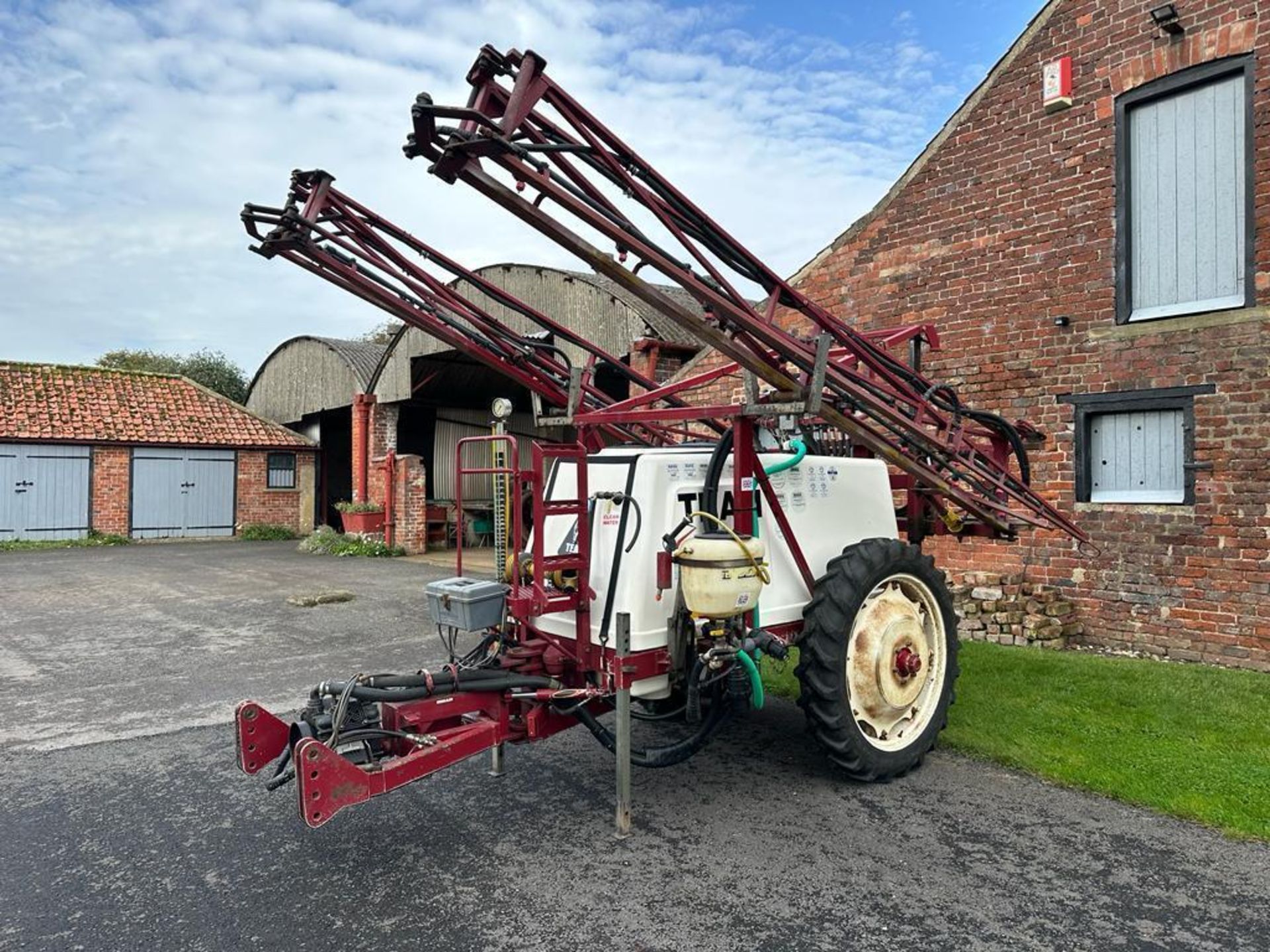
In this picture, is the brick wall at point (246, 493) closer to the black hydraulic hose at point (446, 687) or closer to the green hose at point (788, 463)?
the black hydraulic hose at point (446, 687)

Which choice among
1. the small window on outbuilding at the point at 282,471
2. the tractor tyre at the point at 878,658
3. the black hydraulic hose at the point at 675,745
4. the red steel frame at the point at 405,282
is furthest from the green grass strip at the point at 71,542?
the tractor tyre at the point at 878,658

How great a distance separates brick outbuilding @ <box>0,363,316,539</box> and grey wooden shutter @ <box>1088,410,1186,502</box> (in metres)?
20.3

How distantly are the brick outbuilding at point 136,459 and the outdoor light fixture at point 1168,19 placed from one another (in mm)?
21083

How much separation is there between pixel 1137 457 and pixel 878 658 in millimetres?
4545

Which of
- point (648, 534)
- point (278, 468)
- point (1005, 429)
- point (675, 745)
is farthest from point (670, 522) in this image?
point (278, 468)

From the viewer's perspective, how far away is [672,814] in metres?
4.12

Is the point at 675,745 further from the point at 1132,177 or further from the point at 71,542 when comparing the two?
the point at 71,542

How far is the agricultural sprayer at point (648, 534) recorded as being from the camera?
3529 mm

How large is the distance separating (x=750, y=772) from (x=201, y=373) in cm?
4881

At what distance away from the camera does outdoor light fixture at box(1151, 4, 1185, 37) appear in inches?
281

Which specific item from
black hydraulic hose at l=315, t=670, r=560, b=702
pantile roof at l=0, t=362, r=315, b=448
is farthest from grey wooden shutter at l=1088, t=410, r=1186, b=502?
pantile roof at l=0, t=362, r=315, b=448

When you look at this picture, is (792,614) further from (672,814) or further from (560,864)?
(560,864)

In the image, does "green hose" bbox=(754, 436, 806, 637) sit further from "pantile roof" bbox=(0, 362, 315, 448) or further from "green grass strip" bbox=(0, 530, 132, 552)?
"pantile roof" bbox=(0, 362, 315, 448)

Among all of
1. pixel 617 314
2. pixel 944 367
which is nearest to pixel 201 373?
pixel 617 314
